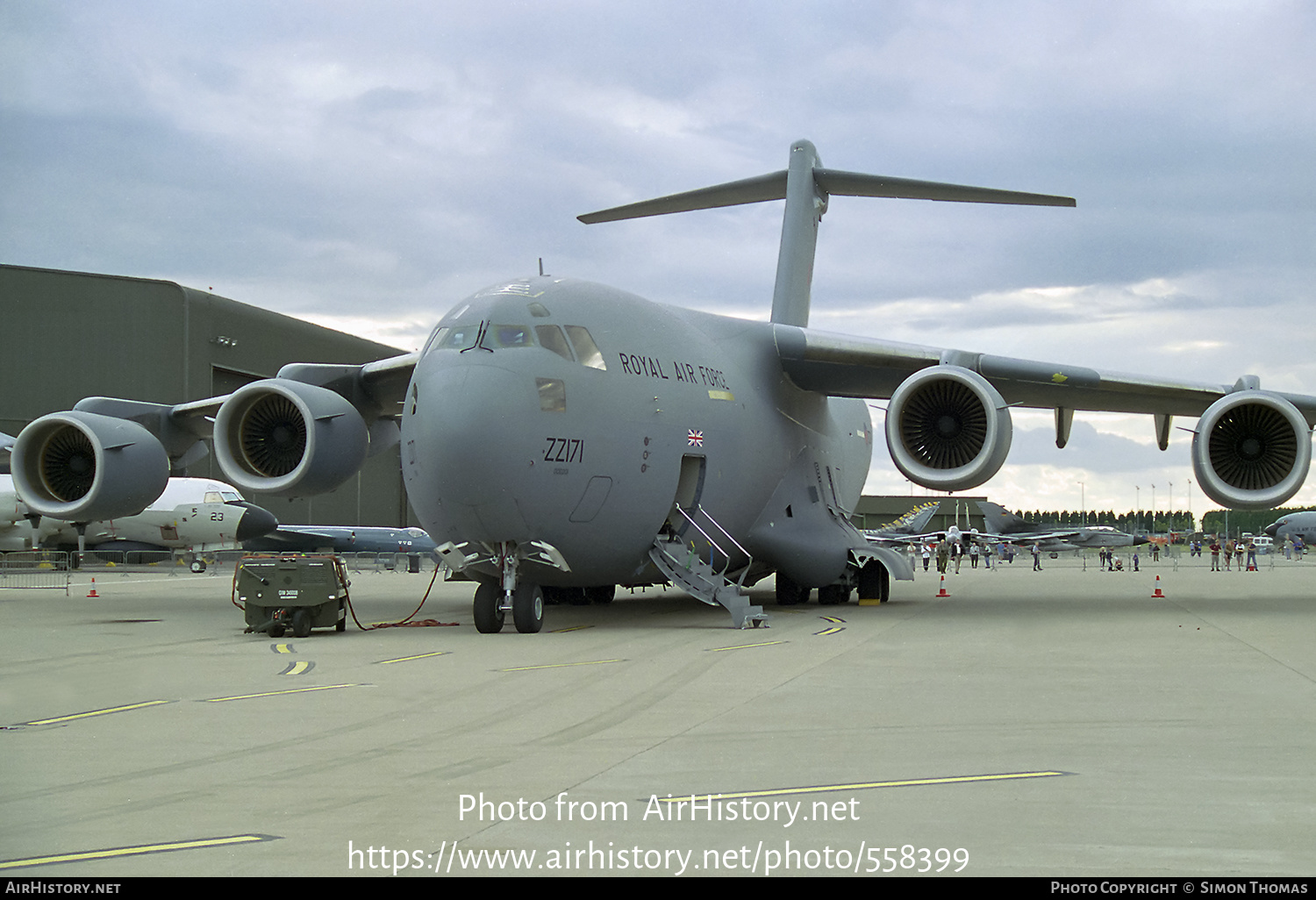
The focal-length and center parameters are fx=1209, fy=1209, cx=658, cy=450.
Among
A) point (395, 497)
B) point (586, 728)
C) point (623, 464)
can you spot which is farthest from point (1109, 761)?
point (395, 497)

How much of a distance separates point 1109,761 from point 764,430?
501 inches

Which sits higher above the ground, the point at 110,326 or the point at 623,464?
the point at 110,326

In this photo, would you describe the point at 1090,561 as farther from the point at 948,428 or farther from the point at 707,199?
the point at 948,428

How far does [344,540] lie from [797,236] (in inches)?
1275

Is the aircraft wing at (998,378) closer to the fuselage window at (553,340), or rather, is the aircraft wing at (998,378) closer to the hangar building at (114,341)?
the fuselage window at (553,340)

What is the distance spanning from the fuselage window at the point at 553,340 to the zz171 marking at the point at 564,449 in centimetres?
103

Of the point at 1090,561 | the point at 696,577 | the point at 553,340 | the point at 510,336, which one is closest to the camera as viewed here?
the point at 510,336

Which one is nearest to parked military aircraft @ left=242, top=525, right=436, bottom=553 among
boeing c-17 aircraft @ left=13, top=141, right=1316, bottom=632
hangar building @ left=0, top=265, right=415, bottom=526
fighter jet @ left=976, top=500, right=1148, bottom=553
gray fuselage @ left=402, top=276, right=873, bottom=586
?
hangar building @ left=0, top=265, right=415, bottom=526

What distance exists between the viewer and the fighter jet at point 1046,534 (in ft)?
193

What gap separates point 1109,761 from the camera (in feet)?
20.8

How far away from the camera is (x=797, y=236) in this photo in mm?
23359

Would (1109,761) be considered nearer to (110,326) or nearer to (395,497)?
(110,326)

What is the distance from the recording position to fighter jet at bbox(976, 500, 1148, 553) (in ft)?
193

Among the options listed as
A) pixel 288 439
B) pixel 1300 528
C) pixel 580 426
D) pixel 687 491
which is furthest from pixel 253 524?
pixel 1300 528
